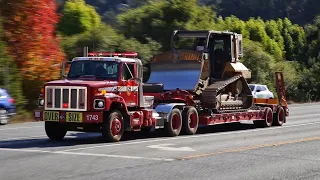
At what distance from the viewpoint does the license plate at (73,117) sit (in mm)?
17203

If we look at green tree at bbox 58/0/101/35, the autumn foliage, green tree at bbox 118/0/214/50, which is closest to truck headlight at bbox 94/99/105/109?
the autumn foliage

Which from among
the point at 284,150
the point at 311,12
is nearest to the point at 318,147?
the point at 284,150

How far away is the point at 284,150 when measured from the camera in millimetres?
16844

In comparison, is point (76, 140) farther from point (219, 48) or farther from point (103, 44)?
point (103, 44)

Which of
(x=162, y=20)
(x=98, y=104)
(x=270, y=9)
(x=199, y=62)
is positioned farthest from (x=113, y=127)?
(x=270, y=9)

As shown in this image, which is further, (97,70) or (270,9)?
(270,9)

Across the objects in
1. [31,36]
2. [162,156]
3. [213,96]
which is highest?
[31,36]

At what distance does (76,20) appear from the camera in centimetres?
4681

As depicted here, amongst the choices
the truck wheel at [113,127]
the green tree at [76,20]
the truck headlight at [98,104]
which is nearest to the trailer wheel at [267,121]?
the truck wheel at [113,127]

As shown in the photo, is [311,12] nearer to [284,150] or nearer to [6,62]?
[6,62]

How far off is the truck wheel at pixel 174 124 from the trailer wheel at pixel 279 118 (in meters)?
6.10

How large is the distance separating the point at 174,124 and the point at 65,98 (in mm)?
3990

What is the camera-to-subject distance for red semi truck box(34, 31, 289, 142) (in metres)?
17.5

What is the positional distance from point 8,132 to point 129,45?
16508 mm
